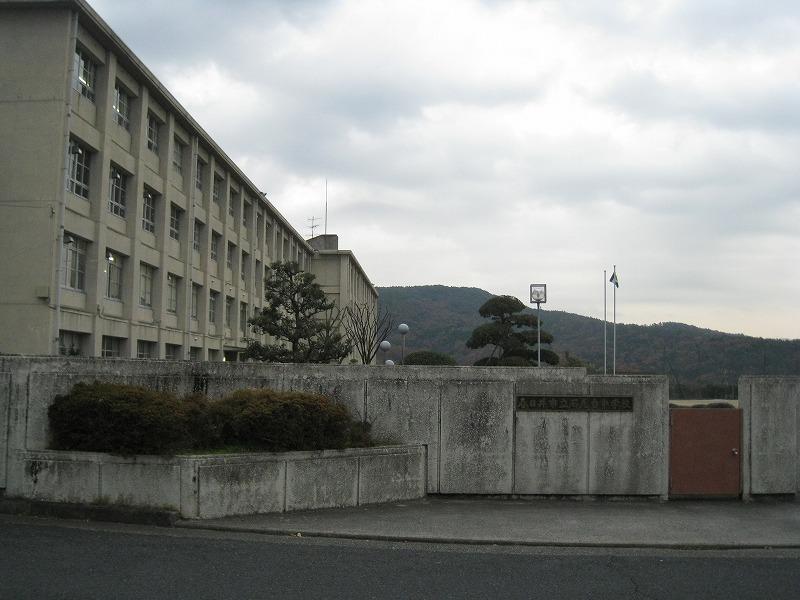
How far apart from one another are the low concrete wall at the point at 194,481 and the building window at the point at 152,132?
24.2m

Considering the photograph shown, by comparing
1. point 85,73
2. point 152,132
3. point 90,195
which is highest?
point 85,73

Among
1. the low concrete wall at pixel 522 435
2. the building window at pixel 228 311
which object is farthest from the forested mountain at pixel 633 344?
the building window at pixel 228 311

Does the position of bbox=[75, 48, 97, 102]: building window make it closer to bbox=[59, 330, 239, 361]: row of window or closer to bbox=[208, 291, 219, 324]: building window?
bbox=[59, 330, 239, 361]: row of window

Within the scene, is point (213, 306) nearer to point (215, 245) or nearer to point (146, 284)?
point (215, 245)

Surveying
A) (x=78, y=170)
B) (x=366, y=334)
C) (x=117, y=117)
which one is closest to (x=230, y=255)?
(x=366, y=334)

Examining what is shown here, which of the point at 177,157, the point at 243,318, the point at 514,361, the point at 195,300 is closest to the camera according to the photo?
the point at 177,157

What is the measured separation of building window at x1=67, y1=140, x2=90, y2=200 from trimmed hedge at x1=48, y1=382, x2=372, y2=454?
16.1 meters

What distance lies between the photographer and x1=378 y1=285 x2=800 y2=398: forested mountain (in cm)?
5491

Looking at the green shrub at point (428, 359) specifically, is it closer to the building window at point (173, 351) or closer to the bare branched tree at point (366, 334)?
the bare branched tree at point (366, 334)

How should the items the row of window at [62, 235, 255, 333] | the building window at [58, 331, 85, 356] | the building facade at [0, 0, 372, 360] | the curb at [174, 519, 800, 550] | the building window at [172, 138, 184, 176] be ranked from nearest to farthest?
the curb at [174, 519, 800, 550]
the building facade at [0, 0, 372, 360]
the building window at [58, 331, 85, 356]
the row of window at [62, 235, 255, 333]
the building window at [172, 138, 184, 176]

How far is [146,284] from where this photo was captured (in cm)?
3356

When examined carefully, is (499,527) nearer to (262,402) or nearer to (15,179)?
(262,402)

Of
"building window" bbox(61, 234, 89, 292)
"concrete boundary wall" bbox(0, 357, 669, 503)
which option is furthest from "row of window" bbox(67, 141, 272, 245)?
"concrete boundary wall" bbox(0, 357, 669, 503)

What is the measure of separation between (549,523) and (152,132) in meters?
28.0
